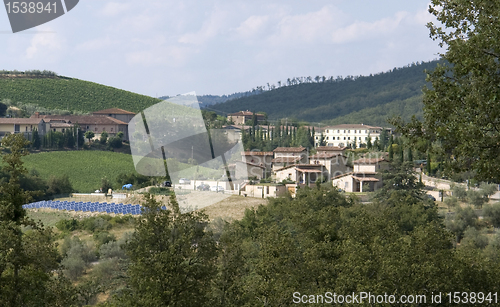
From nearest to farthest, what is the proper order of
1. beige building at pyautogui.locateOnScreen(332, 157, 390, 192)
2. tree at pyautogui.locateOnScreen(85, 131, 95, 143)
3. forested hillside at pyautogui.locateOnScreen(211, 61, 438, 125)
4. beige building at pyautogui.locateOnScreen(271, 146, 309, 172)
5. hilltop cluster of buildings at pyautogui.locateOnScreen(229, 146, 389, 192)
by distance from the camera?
beige building at pyautogui.locateOnScreen(332, 157, 390, 192)
hilltop cluster of buildings at pyautogui.locateOnScreen(229, 146, 389, 192)
beige building at pyautogui.locateOnScreen(271, 146, 309, 172)
tree at pyautogui.locateOnScreen(85, 131, 95, 143)
forested hillside at pyautogui.locateOnScreen(211, 61, 438, 125)

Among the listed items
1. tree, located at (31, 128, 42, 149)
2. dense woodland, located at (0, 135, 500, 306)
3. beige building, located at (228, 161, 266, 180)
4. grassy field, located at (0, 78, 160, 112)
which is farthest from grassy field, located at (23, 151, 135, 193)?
dense woodland, located at (0, 135, 500, 306)

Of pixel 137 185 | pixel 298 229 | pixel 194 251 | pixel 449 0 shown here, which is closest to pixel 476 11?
pixel 449 0

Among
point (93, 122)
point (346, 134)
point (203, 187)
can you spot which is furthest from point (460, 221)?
point (346, 134)

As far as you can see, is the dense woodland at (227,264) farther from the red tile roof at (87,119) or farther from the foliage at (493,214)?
the red tile roof at (87,119)

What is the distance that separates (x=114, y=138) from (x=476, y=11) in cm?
6457

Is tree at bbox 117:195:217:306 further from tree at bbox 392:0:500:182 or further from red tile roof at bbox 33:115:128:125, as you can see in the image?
red tile roof at bbox 33:115:128:125

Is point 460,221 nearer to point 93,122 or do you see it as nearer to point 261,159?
point 261,159

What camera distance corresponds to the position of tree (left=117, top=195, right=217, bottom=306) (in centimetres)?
973

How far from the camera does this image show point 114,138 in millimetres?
69438

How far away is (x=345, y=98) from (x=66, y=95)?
299 feet

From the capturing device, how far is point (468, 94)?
788 centimetres

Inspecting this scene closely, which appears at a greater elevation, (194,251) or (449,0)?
(449,0)

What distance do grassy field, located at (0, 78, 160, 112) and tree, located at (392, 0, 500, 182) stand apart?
87718 millimetres

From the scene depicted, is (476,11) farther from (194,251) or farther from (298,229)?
(298,229)
